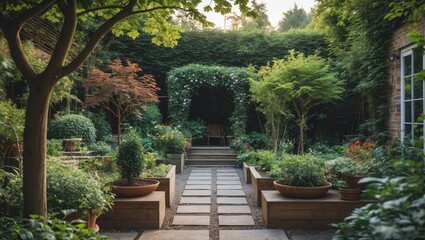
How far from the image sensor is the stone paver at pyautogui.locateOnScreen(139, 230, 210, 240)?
4051 mm

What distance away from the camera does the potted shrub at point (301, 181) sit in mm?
4527

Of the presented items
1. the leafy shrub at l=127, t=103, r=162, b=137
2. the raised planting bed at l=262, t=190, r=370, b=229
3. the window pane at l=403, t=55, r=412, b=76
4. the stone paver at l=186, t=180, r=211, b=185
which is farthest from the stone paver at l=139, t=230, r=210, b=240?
the leafy shrub at l=127, t=103, r=162, b=137

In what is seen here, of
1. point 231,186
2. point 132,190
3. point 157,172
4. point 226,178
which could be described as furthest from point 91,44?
point 226,178

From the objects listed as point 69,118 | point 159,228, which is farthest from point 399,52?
point 69,118

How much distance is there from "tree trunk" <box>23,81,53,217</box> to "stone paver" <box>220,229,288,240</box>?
211 centimetres

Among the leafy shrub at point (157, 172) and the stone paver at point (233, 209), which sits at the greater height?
the leafy shrub at point (157, 172)

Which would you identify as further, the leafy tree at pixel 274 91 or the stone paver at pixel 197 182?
the leafy tree at pixel 274 91

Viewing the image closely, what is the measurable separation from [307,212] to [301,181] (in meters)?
0.43

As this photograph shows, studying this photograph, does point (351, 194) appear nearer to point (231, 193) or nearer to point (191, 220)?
point (191, 220)

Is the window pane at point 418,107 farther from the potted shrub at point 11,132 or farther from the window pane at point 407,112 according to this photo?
the potted shrub at point 11,132

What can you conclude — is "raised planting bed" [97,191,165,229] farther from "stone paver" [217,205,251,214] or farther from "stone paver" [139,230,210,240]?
"stone paver" [217,205,251,214]

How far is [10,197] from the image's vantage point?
3.49m

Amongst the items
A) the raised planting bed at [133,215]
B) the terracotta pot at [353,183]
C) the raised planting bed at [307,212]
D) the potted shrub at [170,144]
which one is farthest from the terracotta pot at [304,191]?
the potted shrub at [170,144]

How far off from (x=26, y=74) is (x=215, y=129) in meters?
11.1
